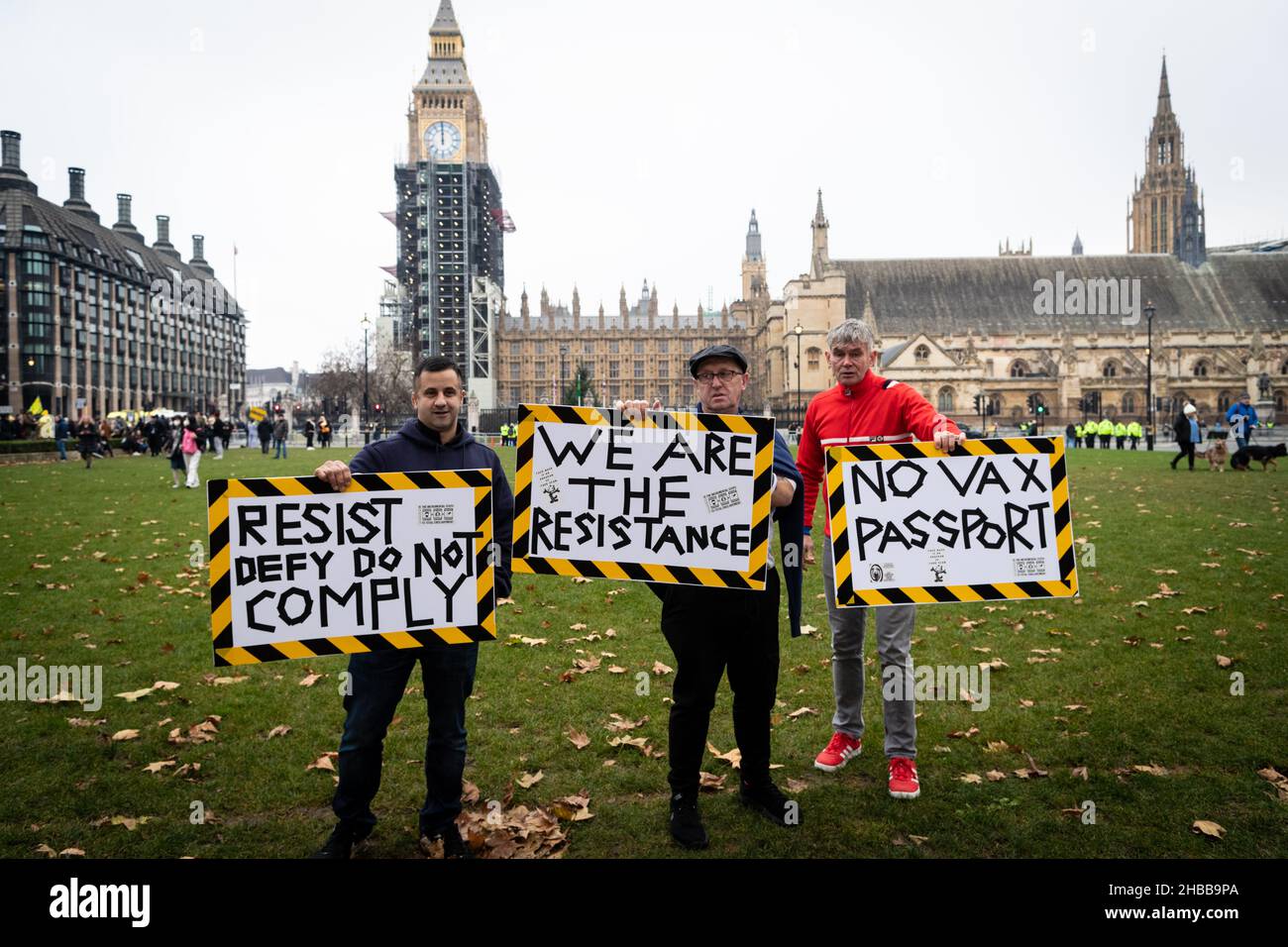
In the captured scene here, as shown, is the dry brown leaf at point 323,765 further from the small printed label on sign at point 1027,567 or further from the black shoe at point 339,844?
the small printed label on sign at point 1027,567

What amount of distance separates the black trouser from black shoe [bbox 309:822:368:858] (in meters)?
1.67

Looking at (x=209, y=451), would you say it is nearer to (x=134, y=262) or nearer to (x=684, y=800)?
(x=684, y=800)

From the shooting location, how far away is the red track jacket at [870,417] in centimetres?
467

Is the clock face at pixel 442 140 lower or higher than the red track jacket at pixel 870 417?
higher

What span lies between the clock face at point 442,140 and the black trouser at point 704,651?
8611 centimetres

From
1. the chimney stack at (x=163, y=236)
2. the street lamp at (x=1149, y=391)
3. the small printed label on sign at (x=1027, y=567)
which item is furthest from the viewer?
the chimney stack at (x=163, y=236)

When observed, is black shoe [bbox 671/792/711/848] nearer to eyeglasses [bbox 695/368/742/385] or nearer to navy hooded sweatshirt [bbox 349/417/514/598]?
navy hooded sweatshirt [bbox 349/417/514/598]

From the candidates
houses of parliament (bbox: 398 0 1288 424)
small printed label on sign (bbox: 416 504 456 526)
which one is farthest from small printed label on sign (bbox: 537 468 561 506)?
houses of parliament (bbox: 398 0 1288 424)

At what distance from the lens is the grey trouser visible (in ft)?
15.2

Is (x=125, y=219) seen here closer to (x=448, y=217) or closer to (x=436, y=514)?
(x=448, y=217)

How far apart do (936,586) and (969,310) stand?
84.2 meters

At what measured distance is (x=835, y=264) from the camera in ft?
265

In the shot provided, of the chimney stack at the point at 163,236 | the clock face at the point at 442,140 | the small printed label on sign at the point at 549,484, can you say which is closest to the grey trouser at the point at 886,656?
the small printed label on sign at the point at 549,484
